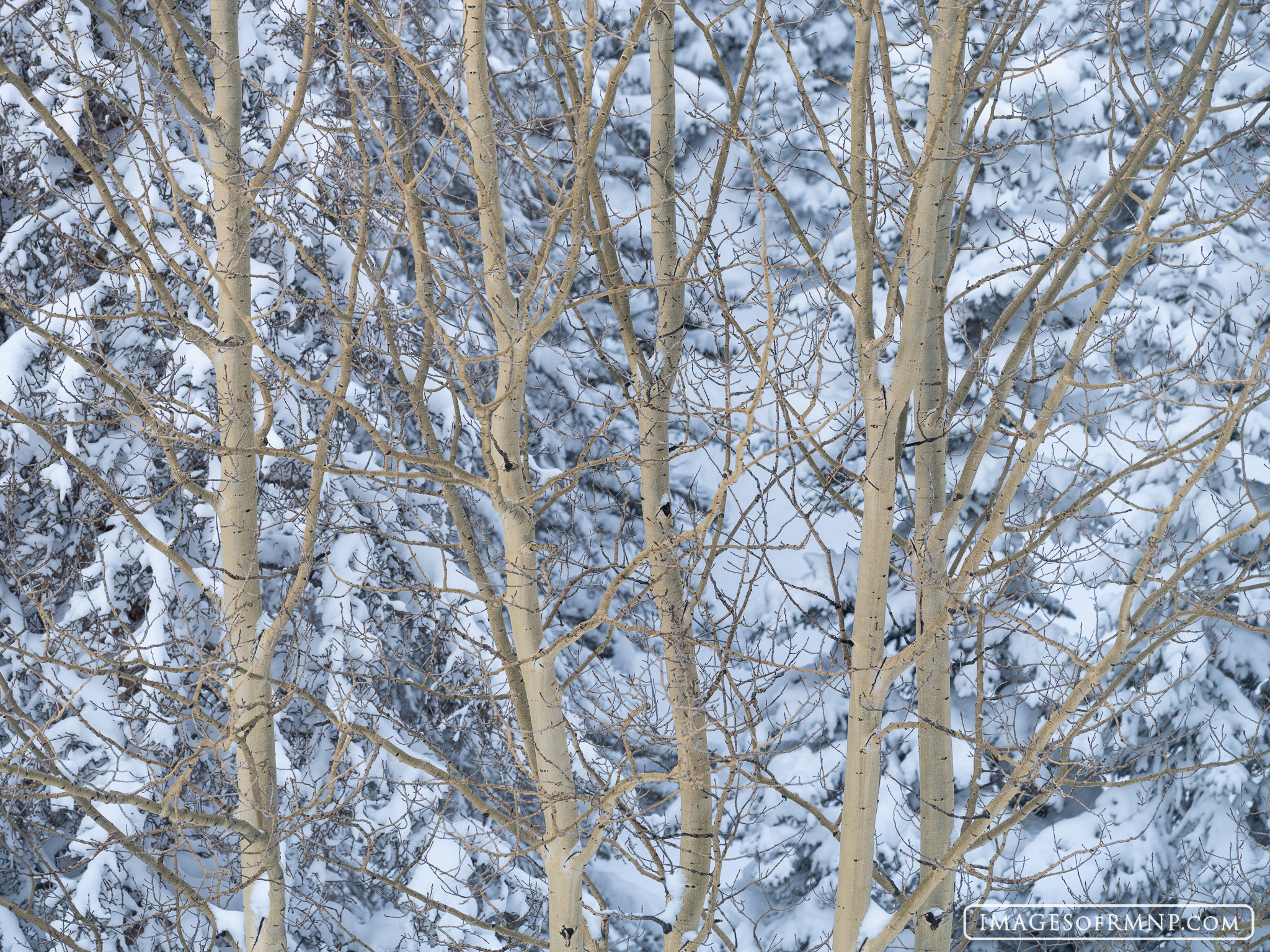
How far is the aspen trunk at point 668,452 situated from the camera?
4.04m

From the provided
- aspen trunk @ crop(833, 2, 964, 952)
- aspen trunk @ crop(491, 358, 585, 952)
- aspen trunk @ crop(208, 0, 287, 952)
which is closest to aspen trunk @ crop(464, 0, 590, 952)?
aspen trunk @ crop(491, 358, 585, 952)

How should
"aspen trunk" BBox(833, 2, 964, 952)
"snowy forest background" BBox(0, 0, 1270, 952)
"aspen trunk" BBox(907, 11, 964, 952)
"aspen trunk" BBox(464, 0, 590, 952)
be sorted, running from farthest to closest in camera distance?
1. "aspen trunk" BBox(907, 11, 964, 952)
2. "snowy forest background" BBox(0, 0, 1270, 952)
3. "aspen trunk" BBox(833, 2, 964, 952)
4. "aspen trunk" BBox(464, 0, 590, 952)

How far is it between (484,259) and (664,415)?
117 centimetres

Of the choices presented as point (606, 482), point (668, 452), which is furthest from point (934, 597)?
point (606, 482)

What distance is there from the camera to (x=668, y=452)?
437 centimetres

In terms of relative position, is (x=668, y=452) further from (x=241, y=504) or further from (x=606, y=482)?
(x=606, y=482)

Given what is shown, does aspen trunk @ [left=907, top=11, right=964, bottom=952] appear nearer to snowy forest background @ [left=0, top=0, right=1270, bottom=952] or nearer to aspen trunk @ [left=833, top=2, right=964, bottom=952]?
snowy forest background @ [left=0, top=0, right=1270, bottom=952]

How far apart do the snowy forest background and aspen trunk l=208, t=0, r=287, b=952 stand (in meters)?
0.03

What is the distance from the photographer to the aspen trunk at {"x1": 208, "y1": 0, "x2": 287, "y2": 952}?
161 inches

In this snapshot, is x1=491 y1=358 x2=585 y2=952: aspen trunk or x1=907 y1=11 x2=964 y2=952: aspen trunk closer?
x1=491 y1=358 x2=585 y2=952: aspen trunk

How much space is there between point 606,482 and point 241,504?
4363mm

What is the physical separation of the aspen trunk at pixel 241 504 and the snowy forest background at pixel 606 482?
0.03 meters

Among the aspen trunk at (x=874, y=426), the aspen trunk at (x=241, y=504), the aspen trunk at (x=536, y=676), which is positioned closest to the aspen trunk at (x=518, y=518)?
the aspen trunk at (x=536, y=676)

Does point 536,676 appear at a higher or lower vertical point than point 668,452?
lower
